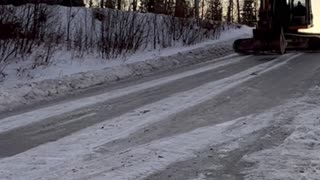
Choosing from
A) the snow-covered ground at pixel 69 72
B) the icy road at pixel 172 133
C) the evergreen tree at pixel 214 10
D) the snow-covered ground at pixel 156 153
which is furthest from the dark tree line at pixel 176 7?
the snow-covered ground at pixel 156 153

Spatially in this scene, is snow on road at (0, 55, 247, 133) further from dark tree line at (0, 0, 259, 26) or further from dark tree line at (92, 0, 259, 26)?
dark tree line at (92, 0, 259, 26)

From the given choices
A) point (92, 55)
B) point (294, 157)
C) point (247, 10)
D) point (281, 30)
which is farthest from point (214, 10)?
point (247, 10)

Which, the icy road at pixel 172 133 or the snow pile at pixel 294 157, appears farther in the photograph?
the icy road at pixel 172 133

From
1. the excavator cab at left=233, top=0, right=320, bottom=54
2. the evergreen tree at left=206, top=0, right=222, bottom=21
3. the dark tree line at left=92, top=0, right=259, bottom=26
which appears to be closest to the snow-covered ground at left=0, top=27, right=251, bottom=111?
the excavator cab at left=233, top=0, right=320, bottom=54

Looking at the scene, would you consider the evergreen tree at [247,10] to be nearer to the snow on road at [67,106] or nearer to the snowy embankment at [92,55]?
the snowy embankment at [92,55]

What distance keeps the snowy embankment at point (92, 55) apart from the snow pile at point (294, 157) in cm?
518

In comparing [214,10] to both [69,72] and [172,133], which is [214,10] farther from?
[172,133]

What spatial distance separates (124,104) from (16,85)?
3.14m

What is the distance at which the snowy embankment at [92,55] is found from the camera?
38.1 ft

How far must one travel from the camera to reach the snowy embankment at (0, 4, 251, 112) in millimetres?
11625

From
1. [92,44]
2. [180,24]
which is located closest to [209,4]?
[180,24]

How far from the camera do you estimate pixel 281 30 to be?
19.6 metres

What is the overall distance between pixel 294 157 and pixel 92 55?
11228 mm

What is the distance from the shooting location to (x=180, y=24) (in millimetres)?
23859
